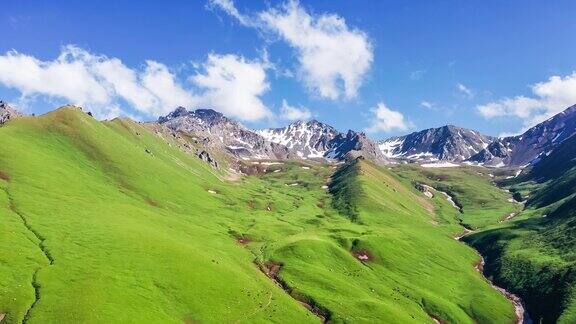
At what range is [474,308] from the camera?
143875 millimetres

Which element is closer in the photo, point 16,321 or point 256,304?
point 16,321

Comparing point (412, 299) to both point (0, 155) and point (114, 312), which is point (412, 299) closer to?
point (114, 312)

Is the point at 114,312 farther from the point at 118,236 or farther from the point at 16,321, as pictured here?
the point at 118,236

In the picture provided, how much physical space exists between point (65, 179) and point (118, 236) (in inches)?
2440

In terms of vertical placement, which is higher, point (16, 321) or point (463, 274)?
point (463, 274)

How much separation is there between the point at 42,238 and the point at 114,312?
37.7 m

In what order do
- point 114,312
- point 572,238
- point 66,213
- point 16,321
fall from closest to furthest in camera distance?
point 16,321, point 114,312, point 66,213, point 572,238

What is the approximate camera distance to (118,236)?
121250 millimetres

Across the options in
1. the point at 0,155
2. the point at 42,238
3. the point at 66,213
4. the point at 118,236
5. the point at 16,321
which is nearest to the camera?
the point at 16,321

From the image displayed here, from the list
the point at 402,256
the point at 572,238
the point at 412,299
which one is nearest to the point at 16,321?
the point at 412,299

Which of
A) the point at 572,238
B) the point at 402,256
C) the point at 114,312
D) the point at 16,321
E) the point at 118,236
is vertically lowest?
the point at 16,321

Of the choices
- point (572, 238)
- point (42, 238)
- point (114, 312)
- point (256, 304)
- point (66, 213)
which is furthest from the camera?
point (572, 238)

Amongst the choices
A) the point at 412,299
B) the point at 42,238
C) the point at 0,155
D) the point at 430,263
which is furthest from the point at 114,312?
the point at 430,263

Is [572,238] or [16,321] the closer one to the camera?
[16,321]
